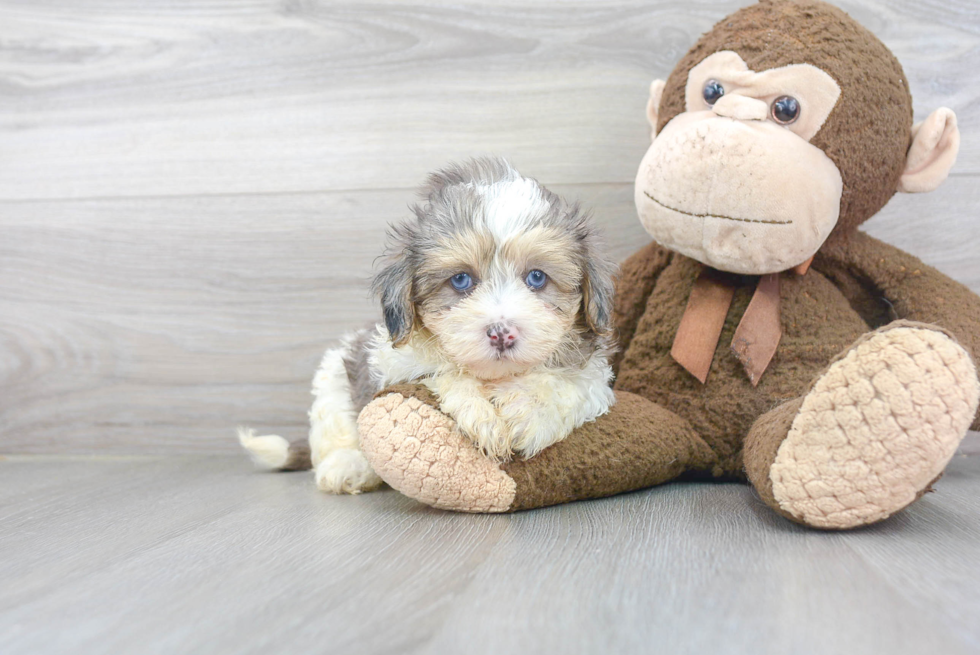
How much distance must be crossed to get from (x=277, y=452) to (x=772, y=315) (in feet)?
4.18

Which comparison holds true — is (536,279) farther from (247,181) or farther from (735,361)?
(247,181)

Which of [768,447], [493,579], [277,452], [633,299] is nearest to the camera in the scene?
[493,579]

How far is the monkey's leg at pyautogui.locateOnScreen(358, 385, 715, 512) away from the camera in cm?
136

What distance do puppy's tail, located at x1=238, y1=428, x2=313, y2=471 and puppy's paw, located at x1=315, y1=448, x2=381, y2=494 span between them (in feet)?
1.09

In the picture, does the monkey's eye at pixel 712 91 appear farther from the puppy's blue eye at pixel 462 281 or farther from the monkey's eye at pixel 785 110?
the puppy's blue eye at pixel 462 281

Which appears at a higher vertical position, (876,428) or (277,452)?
(876,428)

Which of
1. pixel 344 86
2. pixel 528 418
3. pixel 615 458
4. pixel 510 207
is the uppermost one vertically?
pixel 344 86

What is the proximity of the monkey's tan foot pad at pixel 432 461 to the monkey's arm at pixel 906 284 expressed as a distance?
939 millimetres

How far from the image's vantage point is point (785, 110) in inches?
59.6

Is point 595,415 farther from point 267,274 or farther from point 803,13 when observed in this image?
point 267,274

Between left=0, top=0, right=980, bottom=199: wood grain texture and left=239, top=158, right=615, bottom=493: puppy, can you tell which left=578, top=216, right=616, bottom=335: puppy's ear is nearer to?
left=239, top=158, right=615, bottom=493: puppy

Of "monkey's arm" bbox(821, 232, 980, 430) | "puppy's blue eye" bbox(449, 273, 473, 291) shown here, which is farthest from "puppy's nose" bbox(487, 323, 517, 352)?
"monkey's arm" bbox(821, 232, 980, 430)

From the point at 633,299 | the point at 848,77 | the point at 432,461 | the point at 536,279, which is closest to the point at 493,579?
the point at 432,461

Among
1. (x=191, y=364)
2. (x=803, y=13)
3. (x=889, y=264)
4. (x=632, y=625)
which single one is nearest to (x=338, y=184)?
(x=191, y=364)
